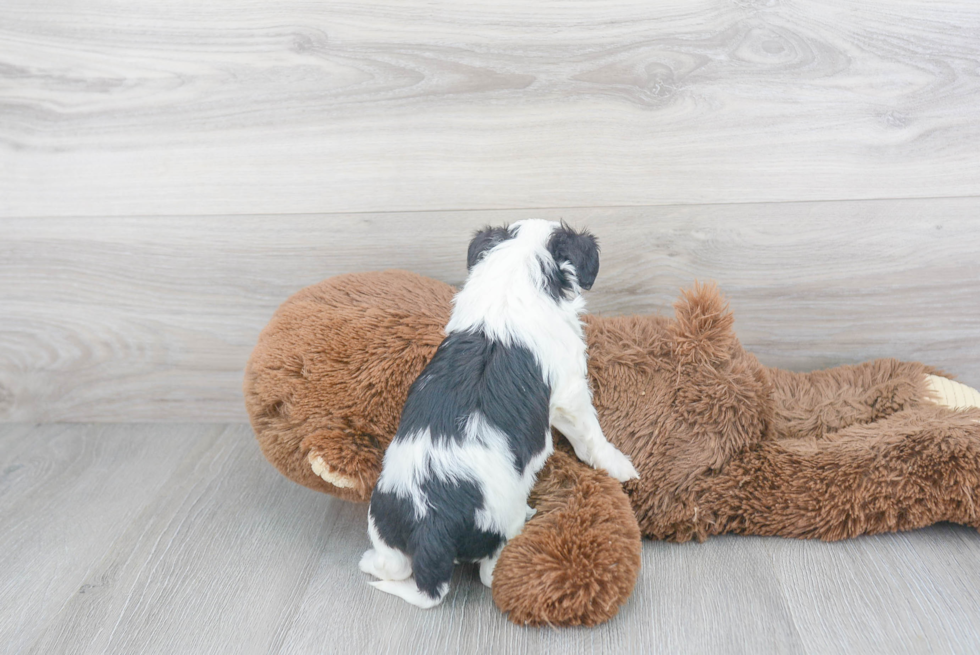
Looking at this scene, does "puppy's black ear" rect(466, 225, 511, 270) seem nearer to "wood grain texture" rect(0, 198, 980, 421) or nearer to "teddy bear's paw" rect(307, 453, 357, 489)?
"wood grain texture" rect(0, 198, 980, 421)

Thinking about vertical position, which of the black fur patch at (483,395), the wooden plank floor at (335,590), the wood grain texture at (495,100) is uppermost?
the wood grain texture at (495,100)

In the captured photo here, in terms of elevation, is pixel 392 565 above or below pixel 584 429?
below

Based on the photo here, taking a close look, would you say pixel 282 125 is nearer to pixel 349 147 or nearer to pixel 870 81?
pixel 349 147

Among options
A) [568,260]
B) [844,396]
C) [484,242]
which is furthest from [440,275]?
[844,396]

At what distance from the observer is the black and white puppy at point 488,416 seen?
3.94 feet

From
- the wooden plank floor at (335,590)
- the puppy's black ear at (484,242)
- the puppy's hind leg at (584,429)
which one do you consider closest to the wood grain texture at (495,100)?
the puppy's black ear at (484,242)

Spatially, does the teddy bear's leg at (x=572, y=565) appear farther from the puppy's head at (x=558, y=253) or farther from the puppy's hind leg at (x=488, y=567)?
the puppy's head at (x=558, y=253)

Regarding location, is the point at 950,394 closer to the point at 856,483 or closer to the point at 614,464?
the point at 856,483

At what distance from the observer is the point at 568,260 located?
1.34 meters

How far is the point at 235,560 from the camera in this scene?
Result: 4.86 ft

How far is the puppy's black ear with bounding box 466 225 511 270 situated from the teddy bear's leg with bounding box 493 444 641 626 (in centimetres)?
50

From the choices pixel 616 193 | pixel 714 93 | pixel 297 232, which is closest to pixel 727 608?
pixel 616 193

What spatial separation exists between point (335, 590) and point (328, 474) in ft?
0.71

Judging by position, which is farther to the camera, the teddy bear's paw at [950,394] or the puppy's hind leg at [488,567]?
the teddy bear's paw at [950,394]
